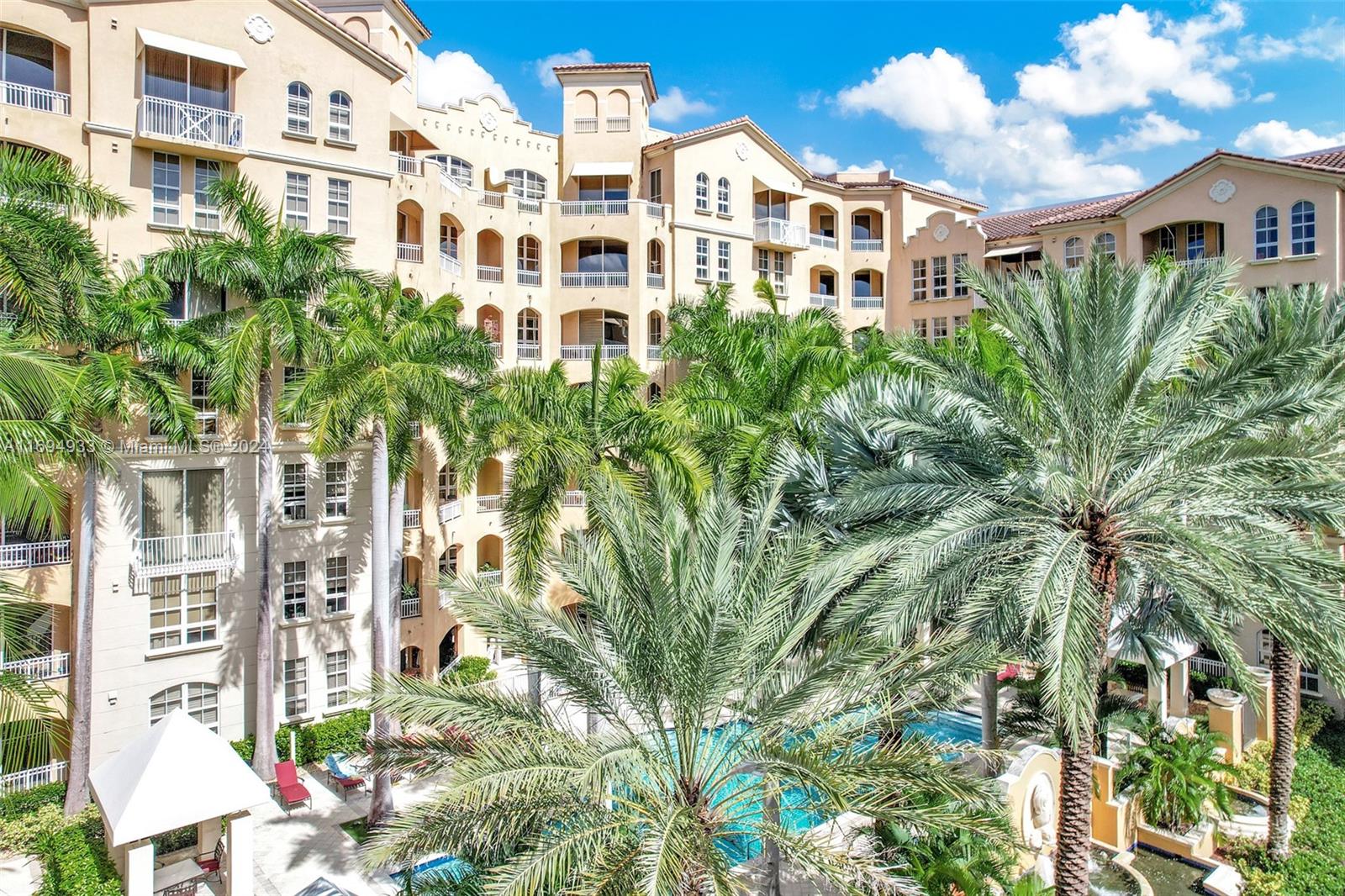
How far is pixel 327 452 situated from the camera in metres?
18.9

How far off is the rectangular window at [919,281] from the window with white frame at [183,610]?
3186cm

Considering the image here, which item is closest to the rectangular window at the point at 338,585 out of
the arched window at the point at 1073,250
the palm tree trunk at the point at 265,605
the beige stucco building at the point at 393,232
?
the beige stucco building at the point at 393,232

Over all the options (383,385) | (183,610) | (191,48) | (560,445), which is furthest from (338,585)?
(191,48)

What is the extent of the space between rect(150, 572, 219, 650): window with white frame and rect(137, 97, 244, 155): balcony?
36.6 ft

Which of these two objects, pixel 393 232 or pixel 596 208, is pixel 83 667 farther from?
pixel 596 208

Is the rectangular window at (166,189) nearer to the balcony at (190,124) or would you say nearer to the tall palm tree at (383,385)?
the balcony at (190,124)

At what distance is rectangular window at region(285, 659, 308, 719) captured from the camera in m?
23.5

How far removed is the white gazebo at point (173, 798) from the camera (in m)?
14.4

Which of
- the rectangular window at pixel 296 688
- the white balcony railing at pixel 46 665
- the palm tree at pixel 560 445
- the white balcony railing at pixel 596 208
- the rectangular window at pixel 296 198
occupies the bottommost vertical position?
the rectangular window at pixel 296 688

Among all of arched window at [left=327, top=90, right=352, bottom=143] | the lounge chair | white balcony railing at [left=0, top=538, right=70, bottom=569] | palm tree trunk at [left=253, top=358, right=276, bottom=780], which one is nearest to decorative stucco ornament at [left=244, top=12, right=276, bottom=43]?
arched window at [left=327, top=90, right=352, bottom=143]

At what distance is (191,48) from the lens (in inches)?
888

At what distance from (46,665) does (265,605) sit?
4816 mm

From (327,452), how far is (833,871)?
14.3 metres

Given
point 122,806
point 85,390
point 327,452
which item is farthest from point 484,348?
point 122,806
